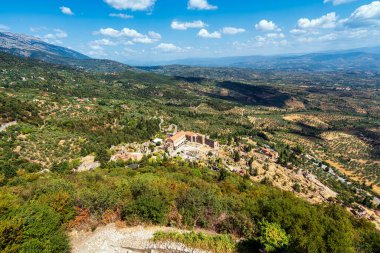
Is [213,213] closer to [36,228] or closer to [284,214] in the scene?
[284,214]

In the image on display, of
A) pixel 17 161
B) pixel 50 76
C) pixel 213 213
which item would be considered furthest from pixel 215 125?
pixel 50 76

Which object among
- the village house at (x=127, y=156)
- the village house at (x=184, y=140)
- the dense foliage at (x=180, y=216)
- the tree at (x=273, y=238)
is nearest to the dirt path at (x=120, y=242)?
the dense foliage at (x=180, y=216)

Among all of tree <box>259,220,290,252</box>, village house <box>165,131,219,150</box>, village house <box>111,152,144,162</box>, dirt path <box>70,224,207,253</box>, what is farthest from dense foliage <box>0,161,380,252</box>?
village house <box>165,131,219,150</box>

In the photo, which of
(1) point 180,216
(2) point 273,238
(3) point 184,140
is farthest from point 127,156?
(2) point 273,238

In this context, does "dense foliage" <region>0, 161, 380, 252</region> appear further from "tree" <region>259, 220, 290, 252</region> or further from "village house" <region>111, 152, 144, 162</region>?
"village house" <region>111, 152, 144, 162</region>

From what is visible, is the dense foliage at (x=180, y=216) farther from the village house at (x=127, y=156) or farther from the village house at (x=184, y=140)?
the village house at (x=184, y=140)

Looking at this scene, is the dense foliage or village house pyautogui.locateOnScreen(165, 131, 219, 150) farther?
village house pyautogui.locateOnScreen(165, 131, 219, 150)

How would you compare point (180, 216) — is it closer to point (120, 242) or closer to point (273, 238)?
point (120, 242)
